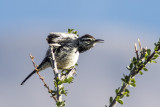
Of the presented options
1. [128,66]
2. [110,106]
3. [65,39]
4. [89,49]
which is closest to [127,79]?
[128,66]

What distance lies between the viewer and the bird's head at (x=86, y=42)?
30.9 ft

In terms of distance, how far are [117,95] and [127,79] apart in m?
0.28

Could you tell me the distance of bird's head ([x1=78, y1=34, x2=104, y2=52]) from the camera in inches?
371

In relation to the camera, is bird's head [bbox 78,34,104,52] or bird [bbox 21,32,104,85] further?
bird's head [bbox 78,34,104,52]

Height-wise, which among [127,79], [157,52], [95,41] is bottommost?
[127,79]

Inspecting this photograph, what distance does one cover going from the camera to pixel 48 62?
8750 millimetres

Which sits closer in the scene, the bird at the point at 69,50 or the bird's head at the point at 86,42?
the bird at the point at 69,50

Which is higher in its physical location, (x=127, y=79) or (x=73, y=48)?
(x=73, y=48)

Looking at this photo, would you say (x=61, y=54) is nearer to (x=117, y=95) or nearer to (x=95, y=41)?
(x=95, y=41)

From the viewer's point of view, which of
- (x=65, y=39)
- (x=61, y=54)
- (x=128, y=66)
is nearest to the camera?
(x=128, y=66)

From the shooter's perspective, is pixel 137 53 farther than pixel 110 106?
Yes

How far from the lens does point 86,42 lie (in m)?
9.56

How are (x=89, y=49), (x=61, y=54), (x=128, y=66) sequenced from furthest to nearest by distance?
(x=89, y=49), (x=61, y=54), (x=128, y=66)

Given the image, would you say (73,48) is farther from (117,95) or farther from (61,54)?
(117,95)
